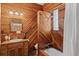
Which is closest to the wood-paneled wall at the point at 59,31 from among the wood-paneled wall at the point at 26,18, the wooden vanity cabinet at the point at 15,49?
the wood-paneled wall at the point at 26,18

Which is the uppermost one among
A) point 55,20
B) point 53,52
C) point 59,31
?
point 55,20

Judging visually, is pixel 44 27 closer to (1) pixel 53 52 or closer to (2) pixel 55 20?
(2) pixel 55 20

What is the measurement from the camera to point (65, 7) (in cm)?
152

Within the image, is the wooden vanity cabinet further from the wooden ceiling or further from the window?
Result: the window

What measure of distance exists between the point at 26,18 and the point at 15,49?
356mm

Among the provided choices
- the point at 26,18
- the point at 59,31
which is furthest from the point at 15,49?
the point at 59,31

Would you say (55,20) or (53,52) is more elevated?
(55,20)

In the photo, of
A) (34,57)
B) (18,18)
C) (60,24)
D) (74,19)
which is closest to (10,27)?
(18,18)

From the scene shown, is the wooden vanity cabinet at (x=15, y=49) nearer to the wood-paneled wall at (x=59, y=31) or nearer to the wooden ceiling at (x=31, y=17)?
the wooden ceiling at (x=31, y=17)

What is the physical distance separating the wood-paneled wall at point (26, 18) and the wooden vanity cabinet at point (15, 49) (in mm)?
79

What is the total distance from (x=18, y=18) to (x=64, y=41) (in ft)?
1.83

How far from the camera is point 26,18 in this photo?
1.52 metres

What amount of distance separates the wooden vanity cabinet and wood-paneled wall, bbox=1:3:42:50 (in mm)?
79

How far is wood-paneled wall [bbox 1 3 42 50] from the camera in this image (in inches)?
59.3
